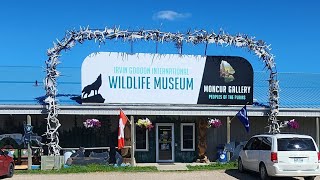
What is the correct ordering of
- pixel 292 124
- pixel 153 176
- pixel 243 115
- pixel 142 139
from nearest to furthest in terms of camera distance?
pixel 153 176, pixel 243 115, pixel 292 124, pixel 142 139

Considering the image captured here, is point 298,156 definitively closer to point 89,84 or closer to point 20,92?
point 89,84

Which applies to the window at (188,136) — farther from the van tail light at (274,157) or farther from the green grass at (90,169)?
the van tail light at (274,157)

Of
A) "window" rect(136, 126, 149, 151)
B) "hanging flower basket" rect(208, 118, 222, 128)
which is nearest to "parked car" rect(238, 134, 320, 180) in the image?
"hanging flower basket" rect(208, 118, 222, 128)

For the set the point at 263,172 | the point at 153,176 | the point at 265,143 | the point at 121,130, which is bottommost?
the point at 153,176

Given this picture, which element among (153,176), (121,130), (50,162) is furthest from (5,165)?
(153,176)

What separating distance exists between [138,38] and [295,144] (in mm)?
9119

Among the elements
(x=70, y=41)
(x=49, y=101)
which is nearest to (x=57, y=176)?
(x=49, y=101)

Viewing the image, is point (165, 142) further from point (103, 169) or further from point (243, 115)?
point (103, 169)

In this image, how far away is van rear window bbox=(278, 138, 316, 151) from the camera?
47.9ft

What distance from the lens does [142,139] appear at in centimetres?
2312

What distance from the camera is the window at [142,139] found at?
2303cm

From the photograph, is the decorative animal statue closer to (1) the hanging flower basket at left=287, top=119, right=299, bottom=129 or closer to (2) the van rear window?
(1) the hanging flower basket at left=287, top=119, right=299, bottom=129

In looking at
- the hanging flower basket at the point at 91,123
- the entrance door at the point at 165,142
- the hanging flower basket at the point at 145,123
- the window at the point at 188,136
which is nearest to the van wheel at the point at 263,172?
the hanging flower basket at the point at 145,123

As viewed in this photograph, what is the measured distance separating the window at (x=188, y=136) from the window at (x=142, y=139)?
1787 millimetres
